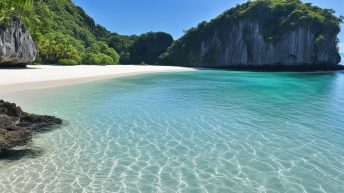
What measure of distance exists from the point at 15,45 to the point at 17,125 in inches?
1069

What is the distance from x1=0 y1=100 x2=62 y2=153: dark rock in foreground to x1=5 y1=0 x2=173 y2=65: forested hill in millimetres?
31035

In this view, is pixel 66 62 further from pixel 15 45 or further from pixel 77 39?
pixel 77 39

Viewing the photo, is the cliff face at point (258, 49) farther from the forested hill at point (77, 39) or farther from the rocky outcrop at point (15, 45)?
the rocky outcrop at point (15, 45)

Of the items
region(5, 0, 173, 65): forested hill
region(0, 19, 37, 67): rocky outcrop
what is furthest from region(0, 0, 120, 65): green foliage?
region(0, 19, 37, 67): rocky outcrop

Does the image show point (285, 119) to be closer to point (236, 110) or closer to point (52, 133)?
point (236, 110)

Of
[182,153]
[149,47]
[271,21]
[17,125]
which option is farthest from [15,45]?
[149,47]

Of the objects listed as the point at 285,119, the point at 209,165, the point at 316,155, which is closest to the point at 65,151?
the point at 209,165

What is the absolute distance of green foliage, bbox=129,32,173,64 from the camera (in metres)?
116

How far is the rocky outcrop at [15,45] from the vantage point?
112 ft

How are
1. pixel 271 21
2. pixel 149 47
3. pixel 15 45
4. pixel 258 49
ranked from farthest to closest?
pixel 149 47, pixel 271 21, pixel 258 49, pixel 15 45

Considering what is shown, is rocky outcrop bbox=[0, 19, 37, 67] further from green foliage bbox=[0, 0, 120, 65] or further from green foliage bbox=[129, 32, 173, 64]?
green foliage bbox=[129, 32, 173, 64]

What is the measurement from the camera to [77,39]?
91.9 metres

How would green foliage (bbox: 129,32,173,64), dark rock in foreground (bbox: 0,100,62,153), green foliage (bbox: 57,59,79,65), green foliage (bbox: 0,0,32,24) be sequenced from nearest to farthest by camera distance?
1. dark rock in foreground (bbox: 0,100,62,153)
2. green foliage (bbox: 0,0,32,24)
3. green foliage (bbox: 57,59,79,65)
4. green foliage (bbox: 129,32,173,64)

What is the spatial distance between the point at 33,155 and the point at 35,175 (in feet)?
5.41
